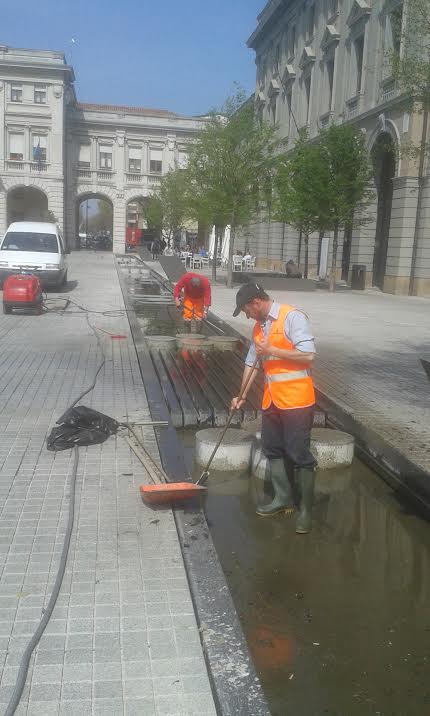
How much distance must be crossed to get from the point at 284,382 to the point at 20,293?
34.9 ft

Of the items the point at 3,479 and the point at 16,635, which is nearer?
the point at 16,635

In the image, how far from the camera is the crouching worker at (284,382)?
4266 mm

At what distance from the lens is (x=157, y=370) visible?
8977 mm

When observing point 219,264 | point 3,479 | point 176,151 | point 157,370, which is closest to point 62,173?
point 176,151

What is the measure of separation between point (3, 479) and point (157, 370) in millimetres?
4113

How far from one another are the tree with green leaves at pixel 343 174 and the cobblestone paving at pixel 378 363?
5840 mm

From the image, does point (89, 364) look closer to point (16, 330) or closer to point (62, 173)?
point (16, 330)

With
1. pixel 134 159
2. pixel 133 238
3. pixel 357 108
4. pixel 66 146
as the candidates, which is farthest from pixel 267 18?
pixel 133 238

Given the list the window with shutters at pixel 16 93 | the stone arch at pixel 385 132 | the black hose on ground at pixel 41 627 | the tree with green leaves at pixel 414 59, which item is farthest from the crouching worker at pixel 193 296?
the window with shutters at pixel 16 93

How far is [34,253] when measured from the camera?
62.1 ft

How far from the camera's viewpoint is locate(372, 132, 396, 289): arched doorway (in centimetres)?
2758

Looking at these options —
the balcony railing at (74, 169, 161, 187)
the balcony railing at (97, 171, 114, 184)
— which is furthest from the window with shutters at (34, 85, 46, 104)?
the balcony railing at (97, 171, 114, 184)

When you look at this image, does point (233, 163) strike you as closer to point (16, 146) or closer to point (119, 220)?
point (16, 146)

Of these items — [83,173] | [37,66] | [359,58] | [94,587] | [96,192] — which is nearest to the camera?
[94,587]
